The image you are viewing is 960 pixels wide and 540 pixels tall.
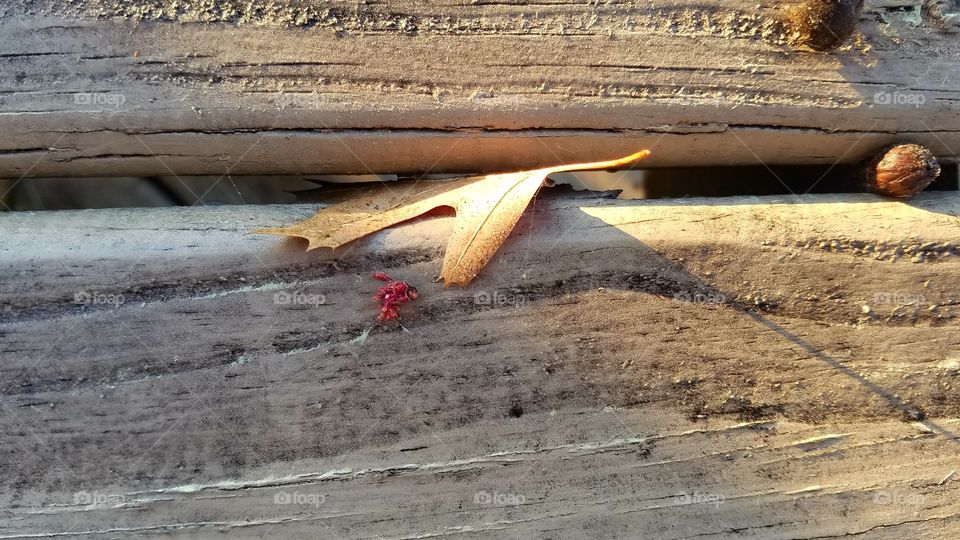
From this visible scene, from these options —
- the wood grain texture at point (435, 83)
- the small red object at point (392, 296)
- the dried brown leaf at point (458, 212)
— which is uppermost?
the wood grain texture at point (435, 83)

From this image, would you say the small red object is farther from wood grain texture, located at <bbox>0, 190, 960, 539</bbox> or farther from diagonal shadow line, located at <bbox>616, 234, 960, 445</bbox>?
diagonal shadow line, located at <bbox>616, 234, 960, 445</bbox>

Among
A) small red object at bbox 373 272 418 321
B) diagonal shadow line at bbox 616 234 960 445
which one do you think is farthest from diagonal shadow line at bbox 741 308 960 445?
small red object at bbox 373 272 418 321

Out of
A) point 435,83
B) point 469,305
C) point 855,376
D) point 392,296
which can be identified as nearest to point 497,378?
point 469,305

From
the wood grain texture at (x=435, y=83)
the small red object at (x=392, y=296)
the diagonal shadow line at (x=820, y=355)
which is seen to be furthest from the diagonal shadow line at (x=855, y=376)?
the small red object at (x=392, y=296)

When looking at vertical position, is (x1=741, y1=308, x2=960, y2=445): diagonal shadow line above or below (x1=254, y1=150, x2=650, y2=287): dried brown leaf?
below

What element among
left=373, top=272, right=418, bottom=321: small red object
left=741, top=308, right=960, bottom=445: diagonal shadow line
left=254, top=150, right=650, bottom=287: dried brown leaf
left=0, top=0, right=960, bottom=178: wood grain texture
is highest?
left=0, top=0, right=960, bottom=178: wood grain texture

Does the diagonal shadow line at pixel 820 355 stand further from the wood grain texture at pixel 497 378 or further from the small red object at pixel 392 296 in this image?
the small red object at pixel 392 296

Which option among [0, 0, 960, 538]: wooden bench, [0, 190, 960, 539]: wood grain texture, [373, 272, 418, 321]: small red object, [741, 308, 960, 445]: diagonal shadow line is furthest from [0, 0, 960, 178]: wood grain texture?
[741, 308, 960, 445]: diagonal shadow line
